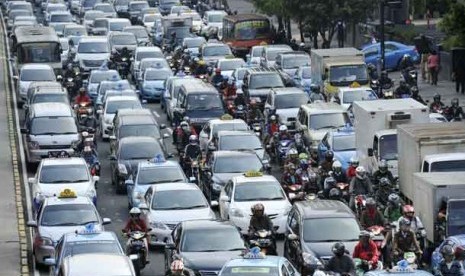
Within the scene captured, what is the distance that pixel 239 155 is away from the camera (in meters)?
39.5

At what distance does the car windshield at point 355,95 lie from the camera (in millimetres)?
49000

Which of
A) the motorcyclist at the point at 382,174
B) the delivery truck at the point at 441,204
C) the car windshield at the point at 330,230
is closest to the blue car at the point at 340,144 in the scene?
the motorcyclist at the point at 382,174

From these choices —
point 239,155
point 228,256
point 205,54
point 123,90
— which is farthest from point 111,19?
point 228,256

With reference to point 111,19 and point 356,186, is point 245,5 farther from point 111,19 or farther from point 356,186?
point 356,186

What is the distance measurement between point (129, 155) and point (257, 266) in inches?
649

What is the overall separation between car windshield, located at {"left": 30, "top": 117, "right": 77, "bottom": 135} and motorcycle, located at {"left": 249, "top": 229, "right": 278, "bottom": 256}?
14.1 metres

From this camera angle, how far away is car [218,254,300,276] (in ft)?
82.4

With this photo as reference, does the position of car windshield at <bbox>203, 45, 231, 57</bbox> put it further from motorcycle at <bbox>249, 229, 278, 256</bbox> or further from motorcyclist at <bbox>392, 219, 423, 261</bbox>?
motorcyclist at <bbox>392, 219, 423, 261</bbox>

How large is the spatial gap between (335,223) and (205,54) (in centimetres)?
3747

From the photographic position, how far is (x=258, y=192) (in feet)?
116

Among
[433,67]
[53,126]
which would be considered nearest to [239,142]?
[53,126]

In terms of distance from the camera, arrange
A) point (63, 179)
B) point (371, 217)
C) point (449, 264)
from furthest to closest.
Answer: point (63, 179) → point (371, 217) → point (449, 264)

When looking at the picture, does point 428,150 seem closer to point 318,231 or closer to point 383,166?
point 383,166

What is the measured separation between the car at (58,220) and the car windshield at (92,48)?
3306 cm
